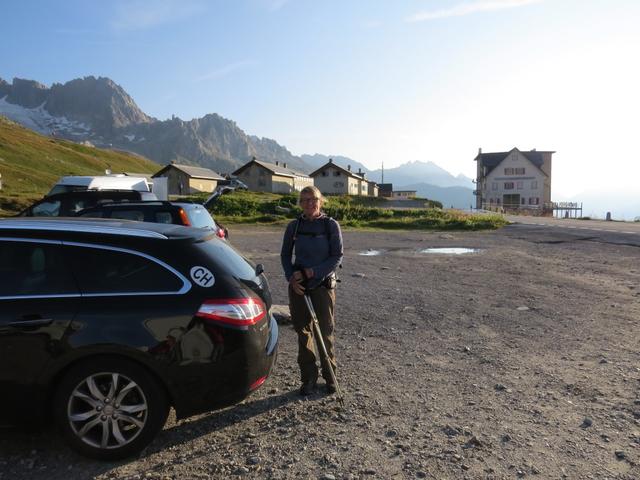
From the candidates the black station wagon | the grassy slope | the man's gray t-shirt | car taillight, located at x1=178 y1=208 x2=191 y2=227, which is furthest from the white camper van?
the grassy slope

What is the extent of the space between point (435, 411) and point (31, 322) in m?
3.44

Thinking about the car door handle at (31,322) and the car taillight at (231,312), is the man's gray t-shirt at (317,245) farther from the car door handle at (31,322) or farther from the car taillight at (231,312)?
the car door handle at (31,322)

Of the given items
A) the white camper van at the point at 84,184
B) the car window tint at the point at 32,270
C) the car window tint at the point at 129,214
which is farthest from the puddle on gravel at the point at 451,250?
the car window tint at the point at 32,270

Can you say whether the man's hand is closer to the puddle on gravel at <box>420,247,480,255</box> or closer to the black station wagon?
the black station wagon

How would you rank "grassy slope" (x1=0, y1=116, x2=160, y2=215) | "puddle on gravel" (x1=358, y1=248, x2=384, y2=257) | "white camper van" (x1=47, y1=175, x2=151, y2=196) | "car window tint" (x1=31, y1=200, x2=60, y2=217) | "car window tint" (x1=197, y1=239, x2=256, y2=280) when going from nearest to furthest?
"car window tint" (x1=197, y1=239, x2=256, y2=280), "car window tint" (x1=31, y1=200, x2=60, y2=217), "white camper van" (x1=47, y1=175, x2=151, y2=196), "puddle on gravel" (x1=358, y1=248, x2=384, y2=257), "grassy slope" (x1=0, y1=116, x2=160, y2=215)

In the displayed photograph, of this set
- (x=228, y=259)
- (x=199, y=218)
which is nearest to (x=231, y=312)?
(x=228, y=259)

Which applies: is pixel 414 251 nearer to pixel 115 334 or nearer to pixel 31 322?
pixel 115 334

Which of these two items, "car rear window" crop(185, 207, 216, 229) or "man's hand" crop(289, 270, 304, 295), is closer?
"man's hand" crop(289, 270, 304, 295)

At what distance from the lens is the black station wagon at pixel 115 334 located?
3359 millimetres

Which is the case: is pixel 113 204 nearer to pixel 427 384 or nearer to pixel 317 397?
pixel 317 397

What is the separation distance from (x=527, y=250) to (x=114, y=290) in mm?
17082

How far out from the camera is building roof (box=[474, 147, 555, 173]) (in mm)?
78062

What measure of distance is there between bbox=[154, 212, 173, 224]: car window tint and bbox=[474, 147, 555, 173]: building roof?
77.8 meters

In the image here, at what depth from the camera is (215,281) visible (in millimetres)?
3650
